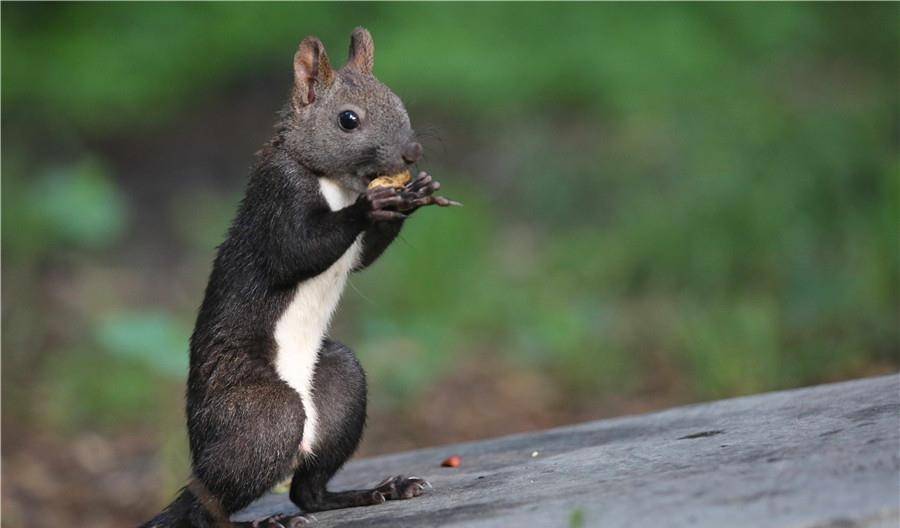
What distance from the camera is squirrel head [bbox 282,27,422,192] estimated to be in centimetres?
378

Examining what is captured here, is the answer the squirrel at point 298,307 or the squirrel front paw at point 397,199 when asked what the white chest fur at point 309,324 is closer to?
the squirrel at point 298,307

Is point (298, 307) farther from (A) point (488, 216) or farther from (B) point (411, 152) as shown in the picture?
Result: (A) point (488, 216)

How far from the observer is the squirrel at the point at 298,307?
3.48m

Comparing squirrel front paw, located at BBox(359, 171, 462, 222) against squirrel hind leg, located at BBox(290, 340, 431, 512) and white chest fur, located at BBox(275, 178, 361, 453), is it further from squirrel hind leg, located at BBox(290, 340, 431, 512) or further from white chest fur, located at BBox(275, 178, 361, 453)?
squirrel hind leg, located at BBox(290, 340, 431, 512)

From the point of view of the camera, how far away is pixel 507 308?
7570mm

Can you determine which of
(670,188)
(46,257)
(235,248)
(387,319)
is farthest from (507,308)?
(235,248)

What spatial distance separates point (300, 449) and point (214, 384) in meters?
0.30

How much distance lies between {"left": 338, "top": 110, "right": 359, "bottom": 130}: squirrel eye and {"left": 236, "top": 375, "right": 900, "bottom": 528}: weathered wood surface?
1078 millimetres

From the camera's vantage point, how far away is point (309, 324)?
3.69 m

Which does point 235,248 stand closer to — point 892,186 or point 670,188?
point 892,186

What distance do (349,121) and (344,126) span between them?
0.02 meters

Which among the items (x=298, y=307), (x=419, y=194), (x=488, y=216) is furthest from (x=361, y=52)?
(x=488, y=216)

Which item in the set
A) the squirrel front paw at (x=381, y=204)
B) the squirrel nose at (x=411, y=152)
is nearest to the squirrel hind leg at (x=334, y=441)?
the squirrel front paw at (x=381, y=204)

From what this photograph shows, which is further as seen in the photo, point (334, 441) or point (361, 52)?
point (361, 52)
